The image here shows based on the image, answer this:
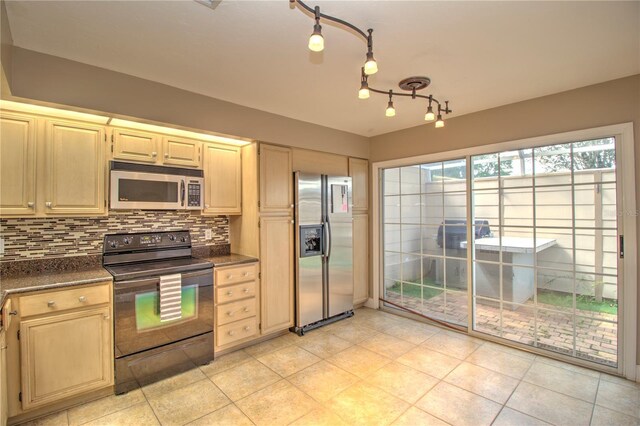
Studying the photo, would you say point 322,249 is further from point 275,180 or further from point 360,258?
point 275,180

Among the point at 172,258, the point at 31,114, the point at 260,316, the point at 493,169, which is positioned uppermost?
the point at 31,114

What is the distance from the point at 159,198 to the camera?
286 centimetres

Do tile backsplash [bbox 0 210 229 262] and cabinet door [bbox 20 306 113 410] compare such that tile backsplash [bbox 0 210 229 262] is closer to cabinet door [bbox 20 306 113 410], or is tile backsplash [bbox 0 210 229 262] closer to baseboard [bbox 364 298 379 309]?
cabinet door [bbox 20 306 113 410]

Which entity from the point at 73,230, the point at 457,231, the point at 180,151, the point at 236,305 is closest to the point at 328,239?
the point at 236,305

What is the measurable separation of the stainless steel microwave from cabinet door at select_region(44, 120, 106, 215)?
0.11 metres

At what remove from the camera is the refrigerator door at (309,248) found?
357cm

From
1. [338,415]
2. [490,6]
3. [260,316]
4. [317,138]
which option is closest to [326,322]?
[260,316]

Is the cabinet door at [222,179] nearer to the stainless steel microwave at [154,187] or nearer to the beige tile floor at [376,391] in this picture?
the stainless steel microwave at [154,187]

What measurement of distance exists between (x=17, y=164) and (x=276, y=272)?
231 centimetres

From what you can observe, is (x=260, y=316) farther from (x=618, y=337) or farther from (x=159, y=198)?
(x=618, y=337)

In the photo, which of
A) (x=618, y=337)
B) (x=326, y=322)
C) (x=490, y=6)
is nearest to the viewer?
(x=490, y=6)

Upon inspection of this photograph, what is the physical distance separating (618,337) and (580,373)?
44 centimetres

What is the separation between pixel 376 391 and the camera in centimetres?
242

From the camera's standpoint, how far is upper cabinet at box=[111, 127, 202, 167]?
2.65m
